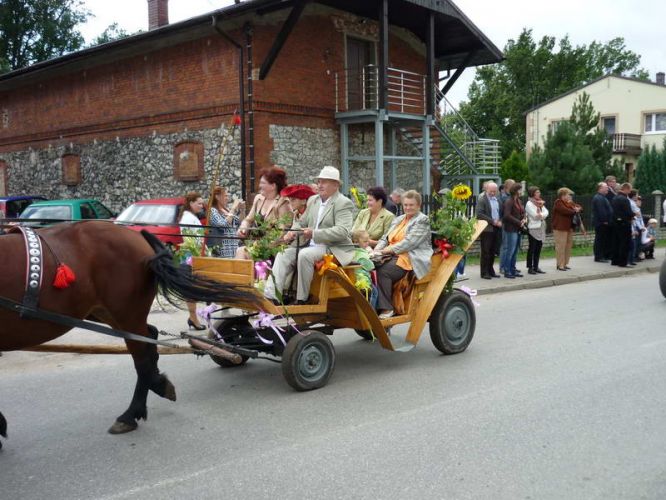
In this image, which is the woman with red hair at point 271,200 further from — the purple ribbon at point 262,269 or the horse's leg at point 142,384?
the horse's leg at point 142,384

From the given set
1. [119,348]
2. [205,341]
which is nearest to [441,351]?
[205,341]

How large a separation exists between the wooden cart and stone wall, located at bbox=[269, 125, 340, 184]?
11576 mm

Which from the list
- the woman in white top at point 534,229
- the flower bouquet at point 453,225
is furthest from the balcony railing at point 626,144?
the flower bouquet at point 453,225

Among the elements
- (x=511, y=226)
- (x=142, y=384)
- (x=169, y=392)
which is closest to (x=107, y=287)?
(x=142, y=384)

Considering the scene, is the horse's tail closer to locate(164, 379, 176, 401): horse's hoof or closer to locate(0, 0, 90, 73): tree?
locate(164, 379, 176, 401): horse's hoof

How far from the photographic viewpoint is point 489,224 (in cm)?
1356

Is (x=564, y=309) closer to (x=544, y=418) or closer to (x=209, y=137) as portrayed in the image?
(x=544, y=418)

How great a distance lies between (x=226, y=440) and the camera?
16.3 feet

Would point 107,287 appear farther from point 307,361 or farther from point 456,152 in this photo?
point 456,152

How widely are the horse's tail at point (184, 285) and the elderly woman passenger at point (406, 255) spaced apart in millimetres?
1758

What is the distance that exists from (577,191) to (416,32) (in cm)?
896

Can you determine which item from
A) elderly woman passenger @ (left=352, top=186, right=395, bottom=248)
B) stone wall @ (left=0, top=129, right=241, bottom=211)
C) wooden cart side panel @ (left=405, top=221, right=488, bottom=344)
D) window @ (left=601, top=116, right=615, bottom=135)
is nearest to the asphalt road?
wooden cart side panel @ (left=405, top=221, right=488, bottom=344)

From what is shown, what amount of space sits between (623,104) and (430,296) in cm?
4506

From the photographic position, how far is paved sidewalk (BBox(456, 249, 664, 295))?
42.4ft
